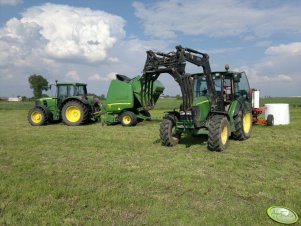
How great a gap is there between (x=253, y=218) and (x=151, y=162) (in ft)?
11.3

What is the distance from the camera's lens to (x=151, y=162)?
743 cm

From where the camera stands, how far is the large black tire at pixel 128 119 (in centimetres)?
1527

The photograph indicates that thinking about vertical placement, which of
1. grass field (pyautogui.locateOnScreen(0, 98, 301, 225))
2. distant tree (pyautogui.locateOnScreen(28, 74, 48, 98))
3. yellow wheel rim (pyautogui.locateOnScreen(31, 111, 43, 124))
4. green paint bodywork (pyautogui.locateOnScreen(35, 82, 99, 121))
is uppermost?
distant tree (pyautogui.locateOnScreen(28, 74, 48, 98))

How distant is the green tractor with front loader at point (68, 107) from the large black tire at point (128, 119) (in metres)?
1.82

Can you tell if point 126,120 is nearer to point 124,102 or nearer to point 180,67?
point 124,102

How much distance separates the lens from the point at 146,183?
18.8 ft

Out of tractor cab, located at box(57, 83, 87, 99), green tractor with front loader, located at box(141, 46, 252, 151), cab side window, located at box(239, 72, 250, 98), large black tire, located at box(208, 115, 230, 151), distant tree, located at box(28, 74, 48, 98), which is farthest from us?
distant tree, located at box(28, 74, 48, 98)

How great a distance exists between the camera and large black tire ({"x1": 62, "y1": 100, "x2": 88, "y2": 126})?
631 inches

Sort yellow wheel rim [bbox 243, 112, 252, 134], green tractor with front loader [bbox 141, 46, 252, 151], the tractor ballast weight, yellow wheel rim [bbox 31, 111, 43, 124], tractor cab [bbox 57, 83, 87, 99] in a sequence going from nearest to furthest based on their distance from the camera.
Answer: green tractor with front loader [bbox 141, 46, 252, 151]
yellow wheel rim [bbox 243, 112, 252, 134]
the tractor ballast weight
tractor cab [bbox 57, 83, 87, 99]
yellow wheel rim [bbox 31, 111, 43, 124]

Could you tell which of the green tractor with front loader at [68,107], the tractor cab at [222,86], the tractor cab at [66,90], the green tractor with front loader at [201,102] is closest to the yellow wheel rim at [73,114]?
the green tractor with front loader at [68,107]

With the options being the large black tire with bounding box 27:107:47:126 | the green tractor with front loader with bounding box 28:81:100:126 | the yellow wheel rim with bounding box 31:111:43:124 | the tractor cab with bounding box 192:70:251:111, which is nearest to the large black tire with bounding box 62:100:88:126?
the green tractor with front loader with bounding box 28:81:100:126

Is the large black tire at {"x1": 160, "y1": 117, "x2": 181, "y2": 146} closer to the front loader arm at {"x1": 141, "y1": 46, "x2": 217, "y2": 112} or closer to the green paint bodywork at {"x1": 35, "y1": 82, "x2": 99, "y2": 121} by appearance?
Answer: the front loader arm at {"x1": 141, "y1": 46, "x2": 217, "y2": 112}

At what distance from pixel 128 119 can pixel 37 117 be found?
16.4 ft

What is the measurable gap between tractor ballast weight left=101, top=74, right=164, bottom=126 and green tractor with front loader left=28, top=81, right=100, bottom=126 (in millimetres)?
933
